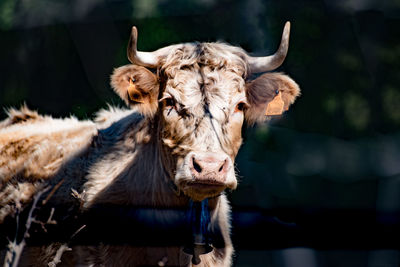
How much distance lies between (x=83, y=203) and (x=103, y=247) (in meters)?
0.35

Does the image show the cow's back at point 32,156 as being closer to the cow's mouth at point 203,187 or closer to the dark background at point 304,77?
the cow's mouth at point 203,187

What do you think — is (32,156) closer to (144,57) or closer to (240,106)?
(144,57)

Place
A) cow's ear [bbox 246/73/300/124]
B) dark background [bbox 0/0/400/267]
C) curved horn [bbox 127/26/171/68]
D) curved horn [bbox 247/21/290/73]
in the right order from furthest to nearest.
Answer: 1. dark background [bbox 0/0/400/267]
2. cow's ear [bbox 246/73/300/124]
3. curved horn [bbox 247/21/290/73]
4. curved horn [bbox 127/26/171/68]

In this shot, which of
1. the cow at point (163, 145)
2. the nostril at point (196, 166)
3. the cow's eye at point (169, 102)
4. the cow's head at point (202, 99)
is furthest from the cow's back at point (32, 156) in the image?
the nostril at point (196, 166)

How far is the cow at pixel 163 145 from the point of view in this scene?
2.87m

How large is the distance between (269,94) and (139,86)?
3.15 ft

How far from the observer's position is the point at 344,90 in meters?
6.05

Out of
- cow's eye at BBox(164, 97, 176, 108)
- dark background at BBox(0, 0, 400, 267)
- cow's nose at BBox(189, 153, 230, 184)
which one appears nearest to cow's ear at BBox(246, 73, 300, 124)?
cow's eye at BBox(164, 97, 176, 108)

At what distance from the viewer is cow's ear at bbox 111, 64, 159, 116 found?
331 cm

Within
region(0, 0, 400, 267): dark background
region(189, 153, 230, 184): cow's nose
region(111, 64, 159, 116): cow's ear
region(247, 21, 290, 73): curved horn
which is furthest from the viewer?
region(0, 0, 400, 267): dark background

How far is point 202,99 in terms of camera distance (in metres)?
2.97

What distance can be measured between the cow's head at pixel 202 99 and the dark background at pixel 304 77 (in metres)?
2.32

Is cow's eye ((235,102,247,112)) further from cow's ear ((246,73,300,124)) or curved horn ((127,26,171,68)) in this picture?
curved horn ((127,26,171,68))

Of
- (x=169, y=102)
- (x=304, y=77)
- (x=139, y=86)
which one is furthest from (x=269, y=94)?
(x=304, y=77)
